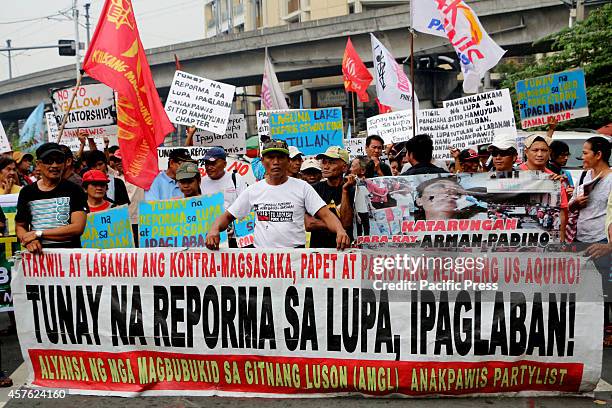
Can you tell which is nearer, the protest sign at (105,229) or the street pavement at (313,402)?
the street pavement at (313,402)

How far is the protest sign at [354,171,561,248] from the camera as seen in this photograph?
6625mm

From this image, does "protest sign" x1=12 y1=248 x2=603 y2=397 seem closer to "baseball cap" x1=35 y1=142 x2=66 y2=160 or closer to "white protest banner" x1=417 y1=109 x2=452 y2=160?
"baseball cap" x1=35 y1=142 x2=66 y2=160

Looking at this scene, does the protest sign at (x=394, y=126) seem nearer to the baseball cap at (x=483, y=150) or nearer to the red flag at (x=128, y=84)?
the baseball cap at (x=483, y=150)

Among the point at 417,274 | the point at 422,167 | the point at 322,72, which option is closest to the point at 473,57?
the point at 422,167

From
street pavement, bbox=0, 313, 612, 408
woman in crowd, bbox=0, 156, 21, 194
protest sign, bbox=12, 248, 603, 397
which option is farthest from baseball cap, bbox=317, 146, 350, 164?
woman in crowd, bbox=0, 156, 21, 194

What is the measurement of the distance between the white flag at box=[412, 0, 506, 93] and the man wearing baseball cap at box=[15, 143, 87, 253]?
5.77 metres

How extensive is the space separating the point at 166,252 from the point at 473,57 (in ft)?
19.6

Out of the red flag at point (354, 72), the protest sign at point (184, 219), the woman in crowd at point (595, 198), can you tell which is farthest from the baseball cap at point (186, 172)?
the red flag at point (354, 72)

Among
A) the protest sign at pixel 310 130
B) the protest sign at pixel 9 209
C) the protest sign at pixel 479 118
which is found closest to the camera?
the protest sign at pixel 9 209

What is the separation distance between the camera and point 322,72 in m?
46.4

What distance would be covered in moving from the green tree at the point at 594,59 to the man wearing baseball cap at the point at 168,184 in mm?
16062

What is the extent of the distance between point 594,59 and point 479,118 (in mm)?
14934

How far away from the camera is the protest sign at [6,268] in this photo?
7.37m

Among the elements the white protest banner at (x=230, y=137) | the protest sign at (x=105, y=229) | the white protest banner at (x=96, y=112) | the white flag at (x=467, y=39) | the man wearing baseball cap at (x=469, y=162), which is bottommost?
the protest sign at (x=105, y=229)
